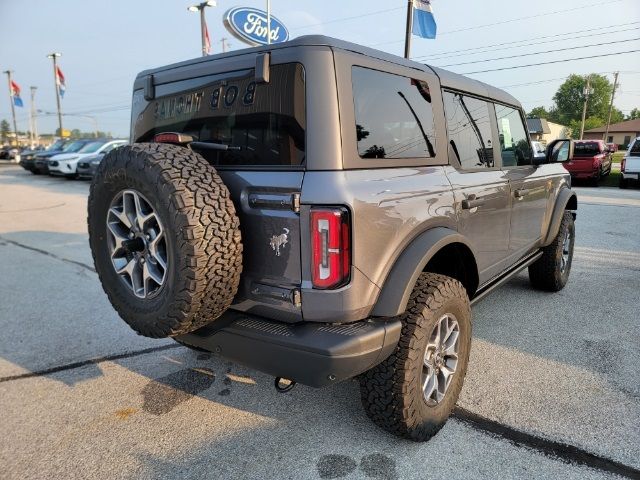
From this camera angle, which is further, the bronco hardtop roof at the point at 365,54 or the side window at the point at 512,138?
the side window at the point at 512,138

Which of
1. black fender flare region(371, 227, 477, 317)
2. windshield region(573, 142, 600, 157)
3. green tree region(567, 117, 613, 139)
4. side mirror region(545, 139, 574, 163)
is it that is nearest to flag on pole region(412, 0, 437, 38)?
windshield region(573, 142, 600, 157)

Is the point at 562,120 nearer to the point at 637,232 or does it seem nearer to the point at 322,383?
the point at 637,232

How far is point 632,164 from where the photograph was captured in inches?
608

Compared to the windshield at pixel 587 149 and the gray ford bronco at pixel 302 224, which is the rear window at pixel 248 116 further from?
the windshield at pixel 587 149

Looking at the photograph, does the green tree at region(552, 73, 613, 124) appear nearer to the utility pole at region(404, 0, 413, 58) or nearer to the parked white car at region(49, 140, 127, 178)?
the utility pole at region(404, 0, 413, 58)

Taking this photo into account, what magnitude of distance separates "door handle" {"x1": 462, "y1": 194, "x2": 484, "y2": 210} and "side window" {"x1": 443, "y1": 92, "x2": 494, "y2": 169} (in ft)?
0.72

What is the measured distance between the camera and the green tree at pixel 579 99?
311 feet

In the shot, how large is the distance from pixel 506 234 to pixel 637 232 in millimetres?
6359

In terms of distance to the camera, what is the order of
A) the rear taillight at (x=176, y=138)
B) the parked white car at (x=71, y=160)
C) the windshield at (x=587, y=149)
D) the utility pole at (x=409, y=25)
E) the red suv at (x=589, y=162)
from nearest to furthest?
the rear taillight at (x=176, y=138) → the utility pole at (x=409, y=25) → the red suv at (x=589, y=162) → the windshield at (x=587, y=149) → the parked white car at (x=71, y=160)

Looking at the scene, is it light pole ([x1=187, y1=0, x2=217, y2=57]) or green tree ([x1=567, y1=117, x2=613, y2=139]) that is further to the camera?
green tree ([x1=567, y1=117, x2=613, y2=139])

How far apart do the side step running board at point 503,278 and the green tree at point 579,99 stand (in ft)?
350

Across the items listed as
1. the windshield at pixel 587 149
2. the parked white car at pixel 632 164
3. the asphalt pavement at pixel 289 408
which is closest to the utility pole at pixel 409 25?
the windshield at pixel 587 149

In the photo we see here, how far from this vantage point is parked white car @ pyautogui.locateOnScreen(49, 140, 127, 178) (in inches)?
697

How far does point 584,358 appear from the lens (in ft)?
10.7
